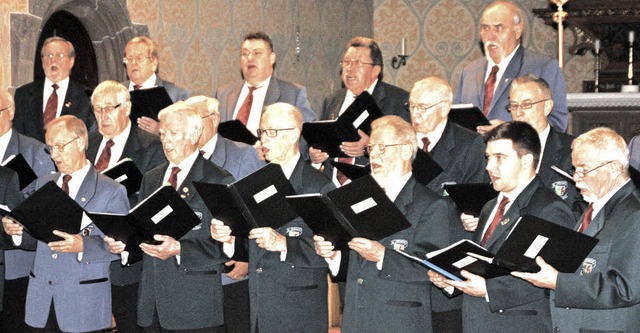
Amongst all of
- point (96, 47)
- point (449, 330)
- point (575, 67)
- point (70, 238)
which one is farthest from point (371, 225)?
point (575, 67)

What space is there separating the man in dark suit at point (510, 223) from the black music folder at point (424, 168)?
456 millimetres

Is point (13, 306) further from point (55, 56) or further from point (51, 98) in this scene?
point (55, 56)

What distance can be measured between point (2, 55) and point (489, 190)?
10.8ft

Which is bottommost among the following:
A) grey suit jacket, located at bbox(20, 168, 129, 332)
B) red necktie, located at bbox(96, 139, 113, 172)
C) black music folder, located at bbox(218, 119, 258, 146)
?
grey suit jacket, located at bbox(20, 168, 129, 332)

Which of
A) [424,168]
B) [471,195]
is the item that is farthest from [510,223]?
[424,168]

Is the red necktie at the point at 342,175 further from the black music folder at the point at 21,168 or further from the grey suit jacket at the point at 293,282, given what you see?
the black music folder at the point at 21,168

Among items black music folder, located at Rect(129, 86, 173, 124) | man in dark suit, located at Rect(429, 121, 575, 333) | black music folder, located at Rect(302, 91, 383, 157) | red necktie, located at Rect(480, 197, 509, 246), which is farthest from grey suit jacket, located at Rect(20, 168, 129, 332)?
red necktie, located at Rect(480, 197, 509, 246)

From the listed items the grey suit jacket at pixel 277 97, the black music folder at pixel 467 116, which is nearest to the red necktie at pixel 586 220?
the black music folder at pixel 467 116

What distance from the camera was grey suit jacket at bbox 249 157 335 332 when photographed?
4.16 metres

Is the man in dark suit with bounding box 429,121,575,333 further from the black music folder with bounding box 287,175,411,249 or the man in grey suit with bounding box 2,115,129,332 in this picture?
the man in grey suit with bounding box 2,115,129,332

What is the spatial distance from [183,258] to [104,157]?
1077 millimetres

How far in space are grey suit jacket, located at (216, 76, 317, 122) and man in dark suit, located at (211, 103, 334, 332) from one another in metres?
1.40

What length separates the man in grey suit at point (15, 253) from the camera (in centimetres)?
494

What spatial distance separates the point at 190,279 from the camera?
4.31 meters
